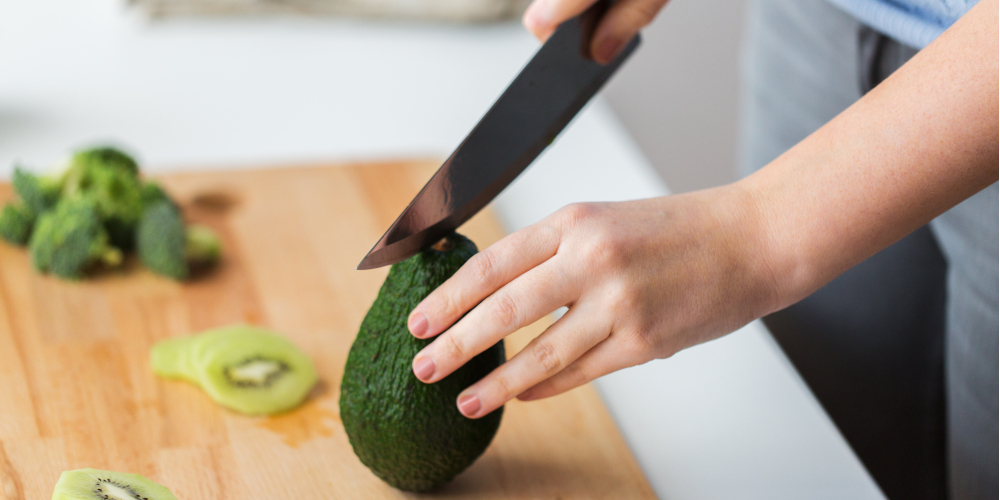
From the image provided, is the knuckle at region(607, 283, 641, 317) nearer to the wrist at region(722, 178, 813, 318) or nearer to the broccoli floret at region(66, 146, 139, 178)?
the wrist at region(722, 178, 813, 318)

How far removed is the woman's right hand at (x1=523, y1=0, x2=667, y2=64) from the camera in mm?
972

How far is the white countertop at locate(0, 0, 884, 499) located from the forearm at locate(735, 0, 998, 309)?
0.34 metres

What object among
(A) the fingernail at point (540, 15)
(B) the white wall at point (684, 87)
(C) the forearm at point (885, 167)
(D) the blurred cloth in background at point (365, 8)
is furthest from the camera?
(B) the white wall at point (684, 87)

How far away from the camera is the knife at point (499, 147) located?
0.78 m

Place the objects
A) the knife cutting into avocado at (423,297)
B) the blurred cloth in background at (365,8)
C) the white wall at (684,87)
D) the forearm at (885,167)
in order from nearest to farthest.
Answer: the forearm at (885,167) < the knife cutting into avocado at (423,297) < the blurred cloth in background at (365,8) < the white wall at (684,87)

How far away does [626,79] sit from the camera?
2.71 metres

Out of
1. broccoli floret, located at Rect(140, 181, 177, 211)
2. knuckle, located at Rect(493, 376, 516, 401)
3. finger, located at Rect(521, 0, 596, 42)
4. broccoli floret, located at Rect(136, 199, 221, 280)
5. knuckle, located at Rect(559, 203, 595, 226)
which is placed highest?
broccoli floret, located at Rect(140, 181, 177, 211)

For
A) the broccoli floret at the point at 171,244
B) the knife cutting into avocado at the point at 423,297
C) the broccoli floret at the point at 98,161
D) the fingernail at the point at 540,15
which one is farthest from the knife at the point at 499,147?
the broccoli floret at the point at 98,161

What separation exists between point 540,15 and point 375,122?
0.80 meters

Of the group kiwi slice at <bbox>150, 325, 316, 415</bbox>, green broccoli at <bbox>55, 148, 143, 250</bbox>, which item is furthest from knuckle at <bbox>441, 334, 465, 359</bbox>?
→ green broccoli at <bbox>55, 148, 143, 250</bbox>

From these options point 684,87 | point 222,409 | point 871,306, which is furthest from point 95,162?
point 684,87

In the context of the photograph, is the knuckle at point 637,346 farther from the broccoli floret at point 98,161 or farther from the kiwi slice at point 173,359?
the broccoli floret at point 98,161

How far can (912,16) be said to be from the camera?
0.94 meters

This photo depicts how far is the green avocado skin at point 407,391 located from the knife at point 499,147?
0.03 metres
